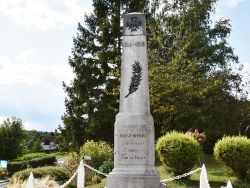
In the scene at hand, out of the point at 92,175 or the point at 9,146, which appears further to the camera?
the point at 9,146

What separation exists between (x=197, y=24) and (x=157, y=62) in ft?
35.3

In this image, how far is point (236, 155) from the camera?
1602 centimetres

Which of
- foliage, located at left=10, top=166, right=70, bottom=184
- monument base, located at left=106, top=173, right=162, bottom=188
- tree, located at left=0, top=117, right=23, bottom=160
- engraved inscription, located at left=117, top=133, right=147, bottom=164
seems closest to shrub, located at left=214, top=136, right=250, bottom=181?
monument base, located at left=106, top=173, right=162, bottom=188

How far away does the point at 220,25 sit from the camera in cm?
3922

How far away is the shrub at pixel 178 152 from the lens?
16.3 meters

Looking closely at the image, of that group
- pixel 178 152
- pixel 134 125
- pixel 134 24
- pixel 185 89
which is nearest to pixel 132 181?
pixel 134 125

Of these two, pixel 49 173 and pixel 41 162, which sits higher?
pixel 49 173

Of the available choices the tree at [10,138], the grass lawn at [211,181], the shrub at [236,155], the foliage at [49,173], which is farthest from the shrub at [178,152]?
the tree at [10,138]

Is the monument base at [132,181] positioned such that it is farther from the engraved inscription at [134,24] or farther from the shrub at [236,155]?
the shrub at [236,155]

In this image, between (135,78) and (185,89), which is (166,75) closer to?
(185,89)

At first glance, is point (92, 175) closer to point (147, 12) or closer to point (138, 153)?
point (138, 153)

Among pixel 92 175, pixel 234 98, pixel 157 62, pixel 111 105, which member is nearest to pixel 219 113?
pixel 234 98

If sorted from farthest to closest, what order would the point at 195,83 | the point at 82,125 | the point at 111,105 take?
1. the point at 82,125
2. the point at 111,105
3. the point at 195,83

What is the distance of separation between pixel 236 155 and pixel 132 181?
262 inches
